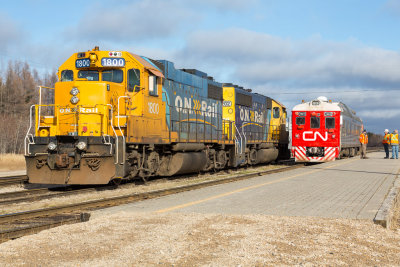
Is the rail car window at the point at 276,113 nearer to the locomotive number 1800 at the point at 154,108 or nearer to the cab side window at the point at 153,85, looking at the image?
the locomotive number 1800 at the point at 154,108

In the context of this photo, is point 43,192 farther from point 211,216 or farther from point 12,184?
point 211,216

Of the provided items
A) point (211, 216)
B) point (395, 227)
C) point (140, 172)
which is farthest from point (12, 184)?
point (395, 227)

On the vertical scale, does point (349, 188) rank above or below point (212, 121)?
below

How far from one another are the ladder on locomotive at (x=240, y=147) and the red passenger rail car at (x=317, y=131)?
15.4ft

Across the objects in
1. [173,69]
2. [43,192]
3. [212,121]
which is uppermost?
[173,69]

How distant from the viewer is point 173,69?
44.8 feet

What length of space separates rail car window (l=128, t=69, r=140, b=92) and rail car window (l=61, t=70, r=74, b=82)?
166 centimetres

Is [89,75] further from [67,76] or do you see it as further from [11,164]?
[11,164]

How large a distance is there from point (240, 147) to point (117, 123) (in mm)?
7961

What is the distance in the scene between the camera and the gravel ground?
4.59 m

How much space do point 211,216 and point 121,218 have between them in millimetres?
1474

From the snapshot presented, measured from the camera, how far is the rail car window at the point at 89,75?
37.4 ft

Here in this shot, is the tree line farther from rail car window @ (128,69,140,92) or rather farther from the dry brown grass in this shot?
rail car window @ (128,69,140,92)

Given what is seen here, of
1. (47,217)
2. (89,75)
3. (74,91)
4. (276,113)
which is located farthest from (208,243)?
(276,113)
